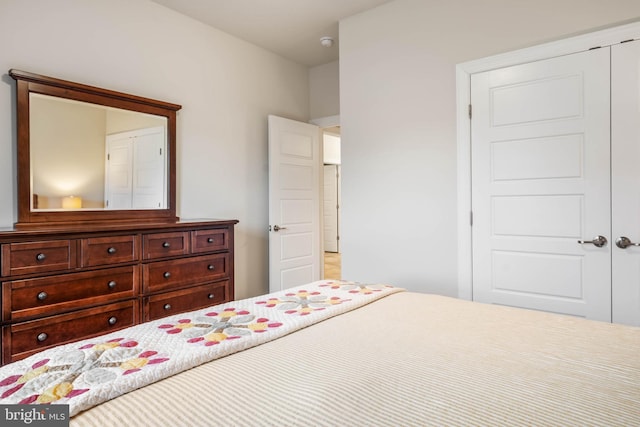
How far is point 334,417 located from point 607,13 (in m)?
2.76

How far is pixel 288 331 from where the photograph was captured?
1.27 meters

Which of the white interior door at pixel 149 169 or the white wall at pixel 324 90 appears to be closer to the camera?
the white interior door at pixel 149 169

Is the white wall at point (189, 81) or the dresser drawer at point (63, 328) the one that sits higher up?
the white wall at point (189, 81)

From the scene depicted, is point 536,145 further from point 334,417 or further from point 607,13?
point 334,417

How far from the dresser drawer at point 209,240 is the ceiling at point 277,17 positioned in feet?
6.13

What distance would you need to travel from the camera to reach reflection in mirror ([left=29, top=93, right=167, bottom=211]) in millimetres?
2510

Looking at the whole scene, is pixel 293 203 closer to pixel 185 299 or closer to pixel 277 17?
pixel 185 299

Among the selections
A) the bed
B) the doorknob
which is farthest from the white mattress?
the doorknob

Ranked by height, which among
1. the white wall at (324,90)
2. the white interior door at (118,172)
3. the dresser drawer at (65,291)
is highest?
the white wall at (324,90)

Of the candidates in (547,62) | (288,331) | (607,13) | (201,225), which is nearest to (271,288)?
(201,225)

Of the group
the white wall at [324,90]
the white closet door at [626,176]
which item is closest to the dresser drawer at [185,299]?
the white wall at [324,90]

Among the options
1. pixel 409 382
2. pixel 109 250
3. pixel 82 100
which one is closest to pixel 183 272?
pixel 109 250

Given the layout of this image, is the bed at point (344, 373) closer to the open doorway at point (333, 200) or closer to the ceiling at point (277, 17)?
the ceiling at point (277, 17)

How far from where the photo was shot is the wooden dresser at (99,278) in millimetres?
2031
